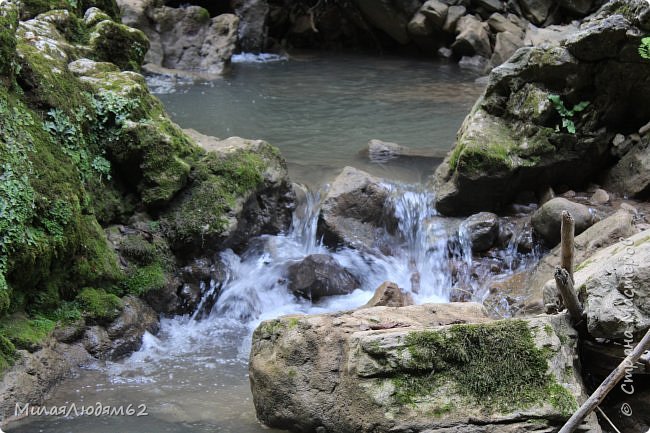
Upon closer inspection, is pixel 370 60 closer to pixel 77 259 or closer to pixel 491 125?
pixel 491 125

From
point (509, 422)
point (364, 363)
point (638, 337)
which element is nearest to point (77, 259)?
point (364, 363)

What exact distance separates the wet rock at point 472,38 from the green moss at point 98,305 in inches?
643

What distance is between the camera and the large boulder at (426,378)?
346cm

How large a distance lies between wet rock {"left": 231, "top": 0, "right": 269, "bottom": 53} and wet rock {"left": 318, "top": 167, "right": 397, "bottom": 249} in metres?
13.8

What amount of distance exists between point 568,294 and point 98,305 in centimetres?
414

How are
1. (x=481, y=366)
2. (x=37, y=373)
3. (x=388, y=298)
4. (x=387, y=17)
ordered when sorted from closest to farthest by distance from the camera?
(x=481, y=366), (x=37, y=373), (x=388, y=298), (x=387, y=17)

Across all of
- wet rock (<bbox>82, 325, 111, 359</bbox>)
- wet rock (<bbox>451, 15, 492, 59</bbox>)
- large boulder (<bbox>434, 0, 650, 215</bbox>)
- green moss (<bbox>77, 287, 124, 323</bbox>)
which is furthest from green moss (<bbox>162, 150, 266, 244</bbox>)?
wet rock (<bbox>451, 15, 492, 59</bbox>)

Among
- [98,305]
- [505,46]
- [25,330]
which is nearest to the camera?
[25,330]

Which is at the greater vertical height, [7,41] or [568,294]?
[7,41]

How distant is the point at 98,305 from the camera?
19.1ft

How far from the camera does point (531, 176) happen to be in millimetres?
8219

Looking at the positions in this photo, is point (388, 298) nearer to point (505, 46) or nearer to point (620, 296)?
point (620, 296)

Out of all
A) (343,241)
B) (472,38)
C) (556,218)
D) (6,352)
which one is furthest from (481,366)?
(472,38)

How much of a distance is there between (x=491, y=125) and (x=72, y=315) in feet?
18.6
